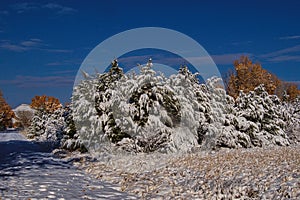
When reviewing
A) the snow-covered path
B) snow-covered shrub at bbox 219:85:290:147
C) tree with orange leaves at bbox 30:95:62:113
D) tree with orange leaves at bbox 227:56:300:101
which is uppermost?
tree with orange leaves at bbox 227:56:300:101

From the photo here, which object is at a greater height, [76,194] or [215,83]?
[215,83]

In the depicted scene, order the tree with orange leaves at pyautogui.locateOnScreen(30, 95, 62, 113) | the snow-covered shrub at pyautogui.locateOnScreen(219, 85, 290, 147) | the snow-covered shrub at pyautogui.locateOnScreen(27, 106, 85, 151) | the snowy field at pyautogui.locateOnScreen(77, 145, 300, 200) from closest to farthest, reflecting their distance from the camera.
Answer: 1. the snowy field at pyautogui.locateOnScreen(77, 145, 300, 200)
2. the snow-covered shrub at pyautogui.locateOnScreen(219, 85, 290, 147)
3. the snow-covered shrub at pyautogui.locateOnScreen(27, 106, 85, 151)
4. the tree with orange leaves at pyautogui.locateOnScreen(30, 95, 62, 113)

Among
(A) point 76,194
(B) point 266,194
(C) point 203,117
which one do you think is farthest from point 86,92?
(B) point 266,194

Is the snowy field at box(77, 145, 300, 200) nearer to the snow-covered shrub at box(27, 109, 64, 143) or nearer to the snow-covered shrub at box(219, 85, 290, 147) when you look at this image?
the snow-covered shrub at box(219, 85, 290, 147)

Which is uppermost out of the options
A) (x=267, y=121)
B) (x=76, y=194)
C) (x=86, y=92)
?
(x=86, y=92)

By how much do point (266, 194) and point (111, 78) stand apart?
1077cm

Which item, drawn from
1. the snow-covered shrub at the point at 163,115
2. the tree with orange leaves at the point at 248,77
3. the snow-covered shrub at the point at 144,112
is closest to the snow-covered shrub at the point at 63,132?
the snow-covered shrub at the point at 163,115

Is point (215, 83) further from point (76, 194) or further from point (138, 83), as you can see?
point (76, 194)

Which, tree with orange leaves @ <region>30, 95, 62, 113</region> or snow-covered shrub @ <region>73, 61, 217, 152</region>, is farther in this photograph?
tree with orange leaves @ <region>30, 95, 62, 113</region>

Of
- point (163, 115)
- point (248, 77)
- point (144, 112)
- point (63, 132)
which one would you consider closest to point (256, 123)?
point (163, 115)

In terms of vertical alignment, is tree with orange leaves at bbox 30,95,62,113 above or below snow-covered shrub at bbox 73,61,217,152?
above

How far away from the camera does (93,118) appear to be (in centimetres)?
1506

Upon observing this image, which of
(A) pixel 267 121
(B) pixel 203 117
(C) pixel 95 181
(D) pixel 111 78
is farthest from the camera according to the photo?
(A) pixel 267 121

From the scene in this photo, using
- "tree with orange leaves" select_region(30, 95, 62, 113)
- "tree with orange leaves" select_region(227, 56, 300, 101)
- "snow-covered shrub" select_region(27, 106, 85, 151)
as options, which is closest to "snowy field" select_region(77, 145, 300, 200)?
"snow-covered shrub" select_region(27, 106, 85, 151)
